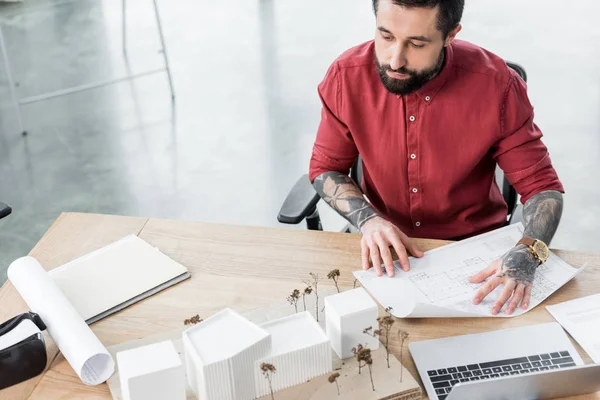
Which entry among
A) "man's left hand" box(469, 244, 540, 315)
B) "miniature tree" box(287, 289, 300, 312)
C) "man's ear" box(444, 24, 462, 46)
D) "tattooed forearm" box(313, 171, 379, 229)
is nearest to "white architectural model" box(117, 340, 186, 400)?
"miniature tree" box(287, 289, 300, 312)

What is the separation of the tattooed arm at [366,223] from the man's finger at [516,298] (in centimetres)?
26

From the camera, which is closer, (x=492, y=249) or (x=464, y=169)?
(x=492, y=249)

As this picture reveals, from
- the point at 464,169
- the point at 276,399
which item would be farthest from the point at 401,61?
the point at 276,399

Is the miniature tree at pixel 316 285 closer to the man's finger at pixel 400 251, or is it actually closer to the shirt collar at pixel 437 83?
the man's finger at pixel 400 251

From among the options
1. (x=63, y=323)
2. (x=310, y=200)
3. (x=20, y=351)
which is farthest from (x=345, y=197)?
(x=20, y=351)

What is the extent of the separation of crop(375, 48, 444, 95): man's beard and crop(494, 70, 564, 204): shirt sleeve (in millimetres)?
222

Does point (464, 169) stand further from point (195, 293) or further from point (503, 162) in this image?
point (195, 293)

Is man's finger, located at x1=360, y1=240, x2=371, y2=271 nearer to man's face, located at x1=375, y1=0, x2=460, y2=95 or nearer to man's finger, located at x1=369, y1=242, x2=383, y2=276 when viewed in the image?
man's finger, located at x1=369, y1=242, x2=383, y2=276

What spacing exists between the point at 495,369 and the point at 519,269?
1.03 feet

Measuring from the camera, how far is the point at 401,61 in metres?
2.08

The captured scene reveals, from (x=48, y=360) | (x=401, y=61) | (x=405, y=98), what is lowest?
(x=48, y=360)

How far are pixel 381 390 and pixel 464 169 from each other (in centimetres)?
88

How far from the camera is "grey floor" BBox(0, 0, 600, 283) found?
4.09 meters

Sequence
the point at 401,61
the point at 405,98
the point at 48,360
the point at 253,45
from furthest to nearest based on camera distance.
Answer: the point at 253,45 → the point at 405,98 → the point at 401,61 → the point at 48,360
